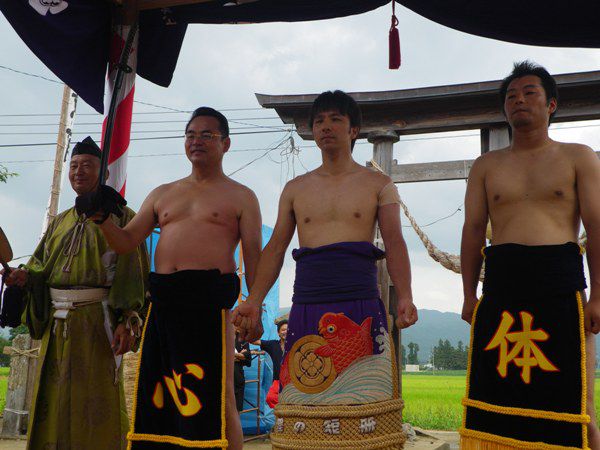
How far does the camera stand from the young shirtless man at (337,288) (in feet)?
7.95

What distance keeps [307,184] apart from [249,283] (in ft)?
1.80

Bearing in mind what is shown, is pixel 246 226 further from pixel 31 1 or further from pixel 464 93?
pixel 464 93

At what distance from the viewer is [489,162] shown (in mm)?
2814

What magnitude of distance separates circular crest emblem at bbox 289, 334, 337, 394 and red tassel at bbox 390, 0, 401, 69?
1.62m

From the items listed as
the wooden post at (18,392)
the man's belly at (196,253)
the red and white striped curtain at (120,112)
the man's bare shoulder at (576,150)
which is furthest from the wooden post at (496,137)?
the wooden post at (18,392)

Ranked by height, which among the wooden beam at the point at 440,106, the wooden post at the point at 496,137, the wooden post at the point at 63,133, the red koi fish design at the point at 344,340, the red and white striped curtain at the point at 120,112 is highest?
the wooden post at the point at 63,133

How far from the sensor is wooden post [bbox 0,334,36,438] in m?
7.30

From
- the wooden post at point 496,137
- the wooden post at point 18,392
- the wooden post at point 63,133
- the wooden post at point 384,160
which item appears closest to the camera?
the wooden post at point 496,137

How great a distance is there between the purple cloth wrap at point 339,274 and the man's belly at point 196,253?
44cm

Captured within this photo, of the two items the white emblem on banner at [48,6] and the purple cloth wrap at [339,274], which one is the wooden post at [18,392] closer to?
the white emblem on banner at [48,6]

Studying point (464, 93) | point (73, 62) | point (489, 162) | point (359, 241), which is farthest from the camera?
point (464, 93)

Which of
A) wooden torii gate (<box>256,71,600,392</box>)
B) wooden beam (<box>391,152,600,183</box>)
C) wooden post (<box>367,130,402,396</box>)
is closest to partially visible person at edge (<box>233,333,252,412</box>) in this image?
wooden post (<box>367,130,402,396</box>)

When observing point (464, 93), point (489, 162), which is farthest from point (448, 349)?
point (489, 162)

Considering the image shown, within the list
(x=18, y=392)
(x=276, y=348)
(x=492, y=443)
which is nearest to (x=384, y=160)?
(x=276, y=348)
